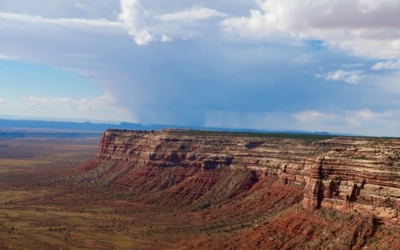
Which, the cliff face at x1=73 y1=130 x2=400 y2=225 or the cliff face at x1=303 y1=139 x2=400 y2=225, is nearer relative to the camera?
the cliff face at x1=303 y1=139 x2=400 y2=225

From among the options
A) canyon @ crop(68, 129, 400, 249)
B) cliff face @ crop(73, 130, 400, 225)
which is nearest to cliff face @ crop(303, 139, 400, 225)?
cliff face @ crop(73, 130, 400, 225)

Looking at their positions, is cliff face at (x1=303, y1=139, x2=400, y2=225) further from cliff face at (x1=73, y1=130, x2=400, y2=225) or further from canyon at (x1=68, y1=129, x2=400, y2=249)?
canyon at (x1=68, y1=129, x2=400, y2=249)

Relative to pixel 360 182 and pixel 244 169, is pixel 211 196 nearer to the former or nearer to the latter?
pixel 244 169

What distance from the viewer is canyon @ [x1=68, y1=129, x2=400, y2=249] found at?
228 feet

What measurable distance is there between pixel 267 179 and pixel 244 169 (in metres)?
10.3

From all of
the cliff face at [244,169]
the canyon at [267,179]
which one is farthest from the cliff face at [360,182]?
the canyon at [267,179]

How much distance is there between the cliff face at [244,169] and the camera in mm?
71500

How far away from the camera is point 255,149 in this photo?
442 feet

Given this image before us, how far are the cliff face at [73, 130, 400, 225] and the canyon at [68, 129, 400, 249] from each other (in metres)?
0.17

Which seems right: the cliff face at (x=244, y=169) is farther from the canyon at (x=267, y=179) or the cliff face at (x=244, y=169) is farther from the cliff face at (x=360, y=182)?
the canyon at (x=267, y=179)

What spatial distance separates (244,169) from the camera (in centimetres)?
12975

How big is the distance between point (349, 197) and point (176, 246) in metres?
35.0

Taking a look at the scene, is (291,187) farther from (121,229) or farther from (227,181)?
(121,229)

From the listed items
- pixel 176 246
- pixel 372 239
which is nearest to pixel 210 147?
pixel 176 246
